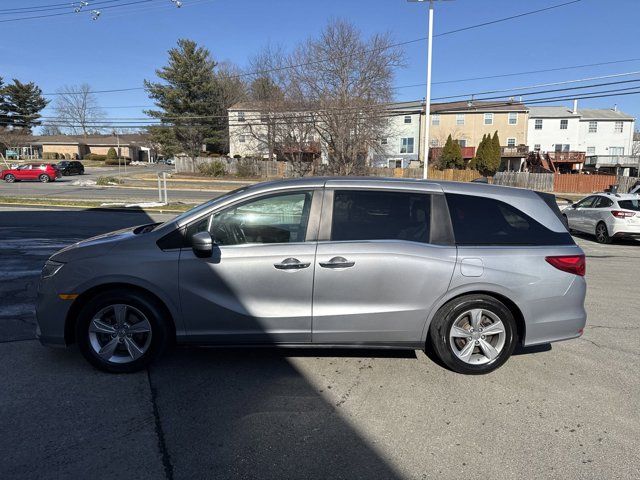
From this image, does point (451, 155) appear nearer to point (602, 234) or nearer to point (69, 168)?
point (602, 234)

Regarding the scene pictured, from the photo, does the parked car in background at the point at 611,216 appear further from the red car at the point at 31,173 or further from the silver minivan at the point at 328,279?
the red car at the point at 31,173

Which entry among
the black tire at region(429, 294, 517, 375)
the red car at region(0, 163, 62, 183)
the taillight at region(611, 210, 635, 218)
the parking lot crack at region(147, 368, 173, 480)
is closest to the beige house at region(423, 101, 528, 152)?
the red car at region(0, 163, 62, 183)

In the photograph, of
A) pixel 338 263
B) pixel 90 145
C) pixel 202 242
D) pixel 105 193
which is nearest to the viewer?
pixel 202 242

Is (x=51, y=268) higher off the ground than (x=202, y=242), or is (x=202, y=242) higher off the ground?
(x=202, y=242)

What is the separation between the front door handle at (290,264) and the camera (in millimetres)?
3838

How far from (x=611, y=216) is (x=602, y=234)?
0.72 meters

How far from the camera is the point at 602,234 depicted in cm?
1406

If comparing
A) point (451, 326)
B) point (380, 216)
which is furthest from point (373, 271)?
point (451, 326)

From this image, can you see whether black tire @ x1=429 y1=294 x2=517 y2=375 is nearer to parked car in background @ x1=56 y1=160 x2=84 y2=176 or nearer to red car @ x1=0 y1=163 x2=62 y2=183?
→ red car @ x1=0 y1=163 x2=62 y2=183

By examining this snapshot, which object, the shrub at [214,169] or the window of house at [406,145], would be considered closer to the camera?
the shrub at [214,169]

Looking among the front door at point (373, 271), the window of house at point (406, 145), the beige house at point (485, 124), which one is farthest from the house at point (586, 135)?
the front door at point (373, 271)

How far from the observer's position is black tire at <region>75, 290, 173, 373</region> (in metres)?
3.93

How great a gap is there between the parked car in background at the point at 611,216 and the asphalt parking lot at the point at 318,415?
32.8 ft

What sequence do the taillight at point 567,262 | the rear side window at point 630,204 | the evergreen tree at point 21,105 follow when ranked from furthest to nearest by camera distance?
the evergreen tree at point 21,105, the rear side window at point 630,204, the taillight at point 567,262
